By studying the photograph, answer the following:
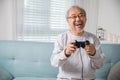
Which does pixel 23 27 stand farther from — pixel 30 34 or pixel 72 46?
pixel 72 46

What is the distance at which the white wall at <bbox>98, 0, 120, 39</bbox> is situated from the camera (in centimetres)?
309

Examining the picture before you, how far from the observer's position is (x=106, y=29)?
3119 millimetres

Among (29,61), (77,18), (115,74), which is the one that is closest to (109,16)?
(115,74)

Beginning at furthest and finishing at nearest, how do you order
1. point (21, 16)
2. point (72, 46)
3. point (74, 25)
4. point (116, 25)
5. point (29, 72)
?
point (116, 25) < point (21, 16) < point (29, 72) < point (74, 25) < point (72, 46)

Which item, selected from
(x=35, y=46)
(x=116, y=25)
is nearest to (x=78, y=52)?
(x=35, y=46)

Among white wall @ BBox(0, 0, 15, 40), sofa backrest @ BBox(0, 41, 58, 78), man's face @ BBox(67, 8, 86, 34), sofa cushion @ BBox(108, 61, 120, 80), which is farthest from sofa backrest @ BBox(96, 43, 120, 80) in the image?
white wall @ BBox(0, 0, 15, 40)

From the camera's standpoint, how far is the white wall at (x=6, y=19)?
9.35 feet

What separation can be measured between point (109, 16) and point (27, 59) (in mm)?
1671

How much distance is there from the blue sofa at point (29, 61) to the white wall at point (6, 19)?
0.63 m

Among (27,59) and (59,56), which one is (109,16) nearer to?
(27,59)

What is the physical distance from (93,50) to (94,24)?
6.25 feet

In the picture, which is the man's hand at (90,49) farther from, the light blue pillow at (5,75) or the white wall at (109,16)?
the white wall at (109,16)

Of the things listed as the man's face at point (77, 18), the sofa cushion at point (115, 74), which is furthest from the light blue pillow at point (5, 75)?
the sofa cushion at point (115, 74)

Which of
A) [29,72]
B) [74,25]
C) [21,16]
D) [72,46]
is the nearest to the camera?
[72,46]
